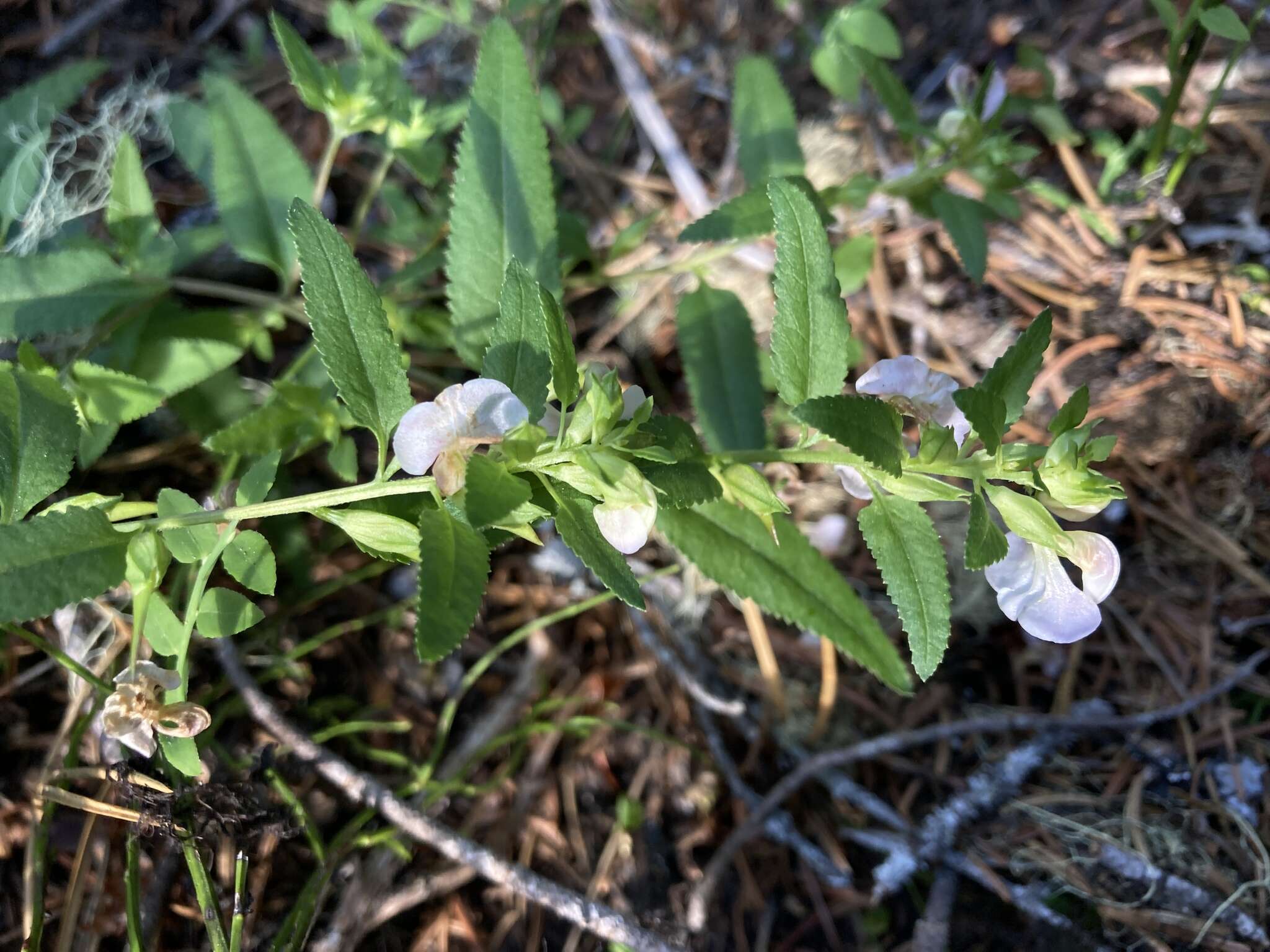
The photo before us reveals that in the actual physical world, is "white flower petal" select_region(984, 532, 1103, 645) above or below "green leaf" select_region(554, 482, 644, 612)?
below

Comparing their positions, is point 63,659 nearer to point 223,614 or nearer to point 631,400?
point 223,614

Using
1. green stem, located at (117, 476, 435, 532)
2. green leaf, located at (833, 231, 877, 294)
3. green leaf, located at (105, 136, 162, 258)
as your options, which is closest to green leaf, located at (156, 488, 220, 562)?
green stem, located at (117, 476, 435, 532)

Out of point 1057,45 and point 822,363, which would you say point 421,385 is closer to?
point 822,363

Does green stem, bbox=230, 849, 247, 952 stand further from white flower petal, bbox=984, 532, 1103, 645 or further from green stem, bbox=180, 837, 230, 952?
white flower petal, bbox=984, 532, 1103, 645

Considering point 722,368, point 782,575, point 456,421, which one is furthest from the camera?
point 722,368

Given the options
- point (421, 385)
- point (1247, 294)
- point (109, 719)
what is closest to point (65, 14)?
point (421, 385)

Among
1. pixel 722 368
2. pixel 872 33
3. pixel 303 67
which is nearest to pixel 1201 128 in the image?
pixel 872 33

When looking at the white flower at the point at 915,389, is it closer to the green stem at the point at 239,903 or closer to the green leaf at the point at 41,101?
the green stem at the point at 239,903
